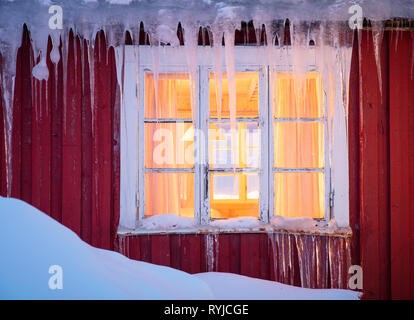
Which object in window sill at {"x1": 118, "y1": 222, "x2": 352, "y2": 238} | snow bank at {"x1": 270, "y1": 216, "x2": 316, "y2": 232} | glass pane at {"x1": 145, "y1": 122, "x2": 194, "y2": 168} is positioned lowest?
window sill at {"x1": 118, "y1": 222, "x2": 352, "y2": 238}

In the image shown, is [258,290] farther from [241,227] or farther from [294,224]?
[294,224]

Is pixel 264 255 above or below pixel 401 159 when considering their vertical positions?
below

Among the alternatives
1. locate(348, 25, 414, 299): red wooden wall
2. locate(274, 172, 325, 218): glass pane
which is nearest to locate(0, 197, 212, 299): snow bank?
locate(274, 172, 325, 218): glass pane

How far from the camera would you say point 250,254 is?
3.08 meters

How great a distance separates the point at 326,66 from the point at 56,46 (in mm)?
2515

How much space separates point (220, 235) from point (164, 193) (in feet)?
2.25

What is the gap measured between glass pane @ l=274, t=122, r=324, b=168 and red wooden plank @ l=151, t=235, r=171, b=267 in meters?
1.30

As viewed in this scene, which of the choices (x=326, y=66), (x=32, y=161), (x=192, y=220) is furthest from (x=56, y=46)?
(x=326, y=66)

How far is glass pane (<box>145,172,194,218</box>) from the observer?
10.5ft

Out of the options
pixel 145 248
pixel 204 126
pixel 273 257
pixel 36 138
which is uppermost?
pixel 204 126

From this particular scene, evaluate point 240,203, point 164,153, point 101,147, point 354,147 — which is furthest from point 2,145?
point 240,203

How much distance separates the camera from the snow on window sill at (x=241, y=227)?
9.91 feet

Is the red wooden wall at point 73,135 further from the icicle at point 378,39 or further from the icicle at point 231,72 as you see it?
the icicle at point 378,39

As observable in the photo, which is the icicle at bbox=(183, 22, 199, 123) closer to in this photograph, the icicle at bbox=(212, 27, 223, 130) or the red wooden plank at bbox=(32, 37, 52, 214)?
the icicle at bbox=(212, 27, 223, 130)
